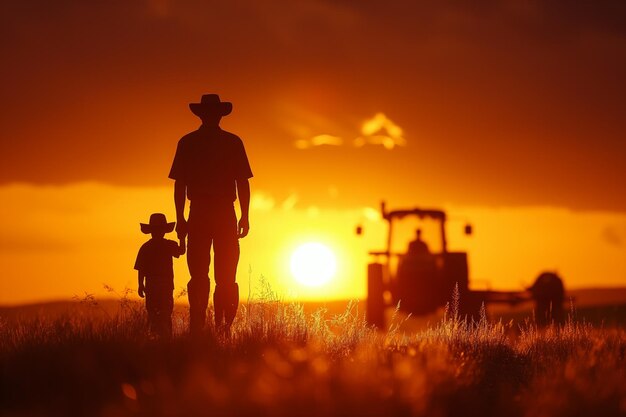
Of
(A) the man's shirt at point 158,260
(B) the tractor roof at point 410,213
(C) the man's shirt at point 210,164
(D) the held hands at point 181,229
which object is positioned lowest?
(A) the man's shirt at point 158,260

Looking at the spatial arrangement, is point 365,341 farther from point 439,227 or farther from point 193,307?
point 439,227

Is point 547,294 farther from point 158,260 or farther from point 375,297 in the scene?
point 158,260

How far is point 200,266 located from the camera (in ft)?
32.4

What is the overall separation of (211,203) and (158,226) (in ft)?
2.38

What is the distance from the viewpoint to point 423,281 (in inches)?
701

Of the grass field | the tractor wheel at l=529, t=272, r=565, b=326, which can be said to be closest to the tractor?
the tractor wheel at l=529, t=272, r=565, b=326

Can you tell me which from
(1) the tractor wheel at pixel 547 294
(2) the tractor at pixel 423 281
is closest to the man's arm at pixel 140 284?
(2) the tractor at pixel 423 281

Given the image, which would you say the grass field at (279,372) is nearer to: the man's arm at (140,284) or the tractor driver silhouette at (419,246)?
the man's arm at (140,284)

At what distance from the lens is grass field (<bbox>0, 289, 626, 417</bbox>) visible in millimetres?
6582

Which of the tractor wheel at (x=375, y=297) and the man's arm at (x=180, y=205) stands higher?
the man's arm at (x=180, y=205)

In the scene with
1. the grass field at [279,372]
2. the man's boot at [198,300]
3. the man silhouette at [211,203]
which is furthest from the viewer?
the man silhouette at [211,203]

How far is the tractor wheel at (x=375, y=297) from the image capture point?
1836cm

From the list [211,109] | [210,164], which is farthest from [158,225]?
[211,109]

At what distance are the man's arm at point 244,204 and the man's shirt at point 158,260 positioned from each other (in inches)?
29.6
